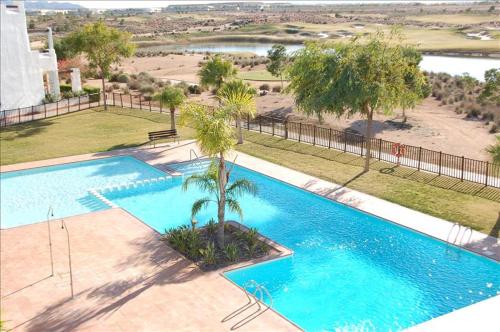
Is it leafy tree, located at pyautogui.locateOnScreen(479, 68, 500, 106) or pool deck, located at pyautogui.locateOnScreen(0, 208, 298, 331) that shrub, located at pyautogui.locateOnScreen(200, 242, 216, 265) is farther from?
leafy tree, located at pyautogui.locateOnScreen(479, 68, 500, 106)

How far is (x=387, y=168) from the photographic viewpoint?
25312 mm

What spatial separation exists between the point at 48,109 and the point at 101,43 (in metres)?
6.00

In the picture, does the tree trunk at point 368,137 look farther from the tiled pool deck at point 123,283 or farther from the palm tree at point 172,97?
the palm tree at point 172,97

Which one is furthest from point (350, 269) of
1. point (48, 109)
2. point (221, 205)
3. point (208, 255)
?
point (48, 109)

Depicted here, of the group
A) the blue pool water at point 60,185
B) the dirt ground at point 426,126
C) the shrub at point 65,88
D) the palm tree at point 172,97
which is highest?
the palm tree at point 172,97

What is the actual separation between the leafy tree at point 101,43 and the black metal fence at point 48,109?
7.16 feet

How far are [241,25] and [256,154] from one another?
16138 cm

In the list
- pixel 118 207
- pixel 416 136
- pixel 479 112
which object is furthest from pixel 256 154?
pixel 479 112

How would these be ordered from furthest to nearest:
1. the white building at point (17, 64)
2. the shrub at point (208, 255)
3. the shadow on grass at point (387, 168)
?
the white building at point (17, 64)
the shadow on grass at point (387, 168)
the shrub at point (208, 255)

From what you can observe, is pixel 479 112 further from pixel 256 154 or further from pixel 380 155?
pixel 256 154

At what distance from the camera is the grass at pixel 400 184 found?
64.6 ft

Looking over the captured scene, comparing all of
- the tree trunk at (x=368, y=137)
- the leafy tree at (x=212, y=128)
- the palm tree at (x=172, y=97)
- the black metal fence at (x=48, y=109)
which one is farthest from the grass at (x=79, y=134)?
the leafy tree at (x=212, y=128)

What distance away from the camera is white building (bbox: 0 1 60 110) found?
37812 millimetres

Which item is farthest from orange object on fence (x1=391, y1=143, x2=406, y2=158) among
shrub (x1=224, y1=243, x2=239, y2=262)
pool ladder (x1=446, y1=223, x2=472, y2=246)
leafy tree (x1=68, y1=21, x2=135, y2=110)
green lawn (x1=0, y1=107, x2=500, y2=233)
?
leafy tree (x1=68, y1=21, x2=135, y2=110)
